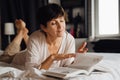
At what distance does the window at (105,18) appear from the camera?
10.7 ft

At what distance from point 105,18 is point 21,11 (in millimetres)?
1506

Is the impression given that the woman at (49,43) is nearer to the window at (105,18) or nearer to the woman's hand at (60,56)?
the woman's hand at (60,56)

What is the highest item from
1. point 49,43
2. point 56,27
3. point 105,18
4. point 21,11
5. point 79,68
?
point 21,11

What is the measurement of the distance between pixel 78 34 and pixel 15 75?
8.17 feet

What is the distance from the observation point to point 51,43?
1.49 meters

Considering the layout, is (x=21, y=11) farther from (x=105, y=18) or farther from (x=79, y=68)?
(x=79, y=68)

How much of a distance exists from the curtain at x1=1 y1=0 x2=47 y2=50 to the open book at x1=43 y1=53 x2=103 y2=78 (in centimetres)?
256

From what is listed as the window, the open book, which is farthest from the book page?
the window

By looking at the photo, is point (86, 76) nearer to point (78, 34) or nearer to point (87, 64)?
point (87, 64)

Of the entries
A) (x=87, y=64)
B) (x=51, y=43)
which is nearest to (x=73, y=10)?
(x=51, y=43)

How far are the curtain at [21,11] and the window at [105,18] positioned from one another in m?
0.90

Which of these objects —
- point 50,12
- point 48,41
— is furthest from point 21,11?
point 50,12

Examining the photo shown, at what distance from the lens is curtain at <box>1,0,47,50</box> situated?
3861mm

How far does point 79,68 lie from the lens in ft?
4.03
